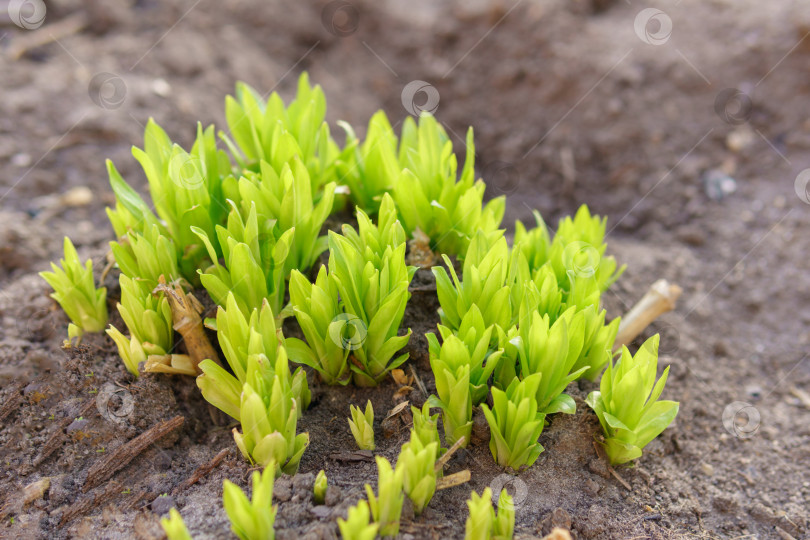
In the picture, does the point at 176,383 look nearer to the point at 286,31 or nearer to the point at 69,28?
the point at 69,28

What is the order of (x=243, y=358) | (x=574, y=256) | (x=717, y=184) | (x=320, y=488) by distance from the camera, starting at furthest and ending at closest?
(x=717, y=184), (x=574, y=256), (x=243, y=358), (x=320, y=488)

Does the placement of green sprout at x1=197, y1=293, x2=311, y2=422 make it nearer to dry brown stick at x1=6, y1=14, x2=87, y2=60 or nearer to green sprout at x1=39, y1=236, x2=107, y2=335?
green sprout at x1=39, y1=236, x2=107, y2=335

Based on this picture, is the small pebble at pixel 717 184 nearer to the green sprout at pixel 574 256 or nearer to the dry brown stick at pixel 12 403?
the green sprout at pixel 574 256

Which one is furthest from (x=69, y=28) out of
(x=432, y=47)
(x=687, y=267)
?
(x=687, y=267)

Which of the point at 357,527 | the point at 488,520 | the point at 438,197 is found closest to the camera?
the point at 357,527

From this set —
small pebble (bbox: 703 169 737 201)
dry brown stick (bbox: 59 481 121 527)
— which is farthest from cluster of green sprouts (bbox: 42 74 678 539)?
small pebble (bbox: 703 169 737 201)

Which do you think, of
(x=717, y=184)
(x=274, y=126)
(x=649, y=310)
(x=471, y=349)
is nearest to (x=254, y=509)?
(x=471, y=349)

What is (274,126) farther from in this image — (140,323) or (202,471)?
(202,471)
